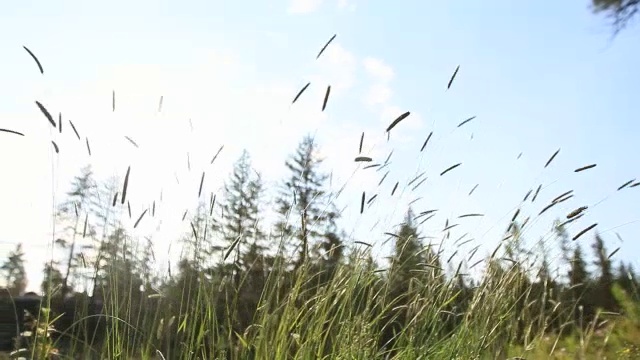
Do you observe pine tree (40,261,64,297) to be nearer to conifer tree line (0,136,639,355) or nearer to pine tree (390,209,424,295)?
conifer tree line (0,136,639,355)

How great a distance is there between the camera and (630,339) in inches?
161

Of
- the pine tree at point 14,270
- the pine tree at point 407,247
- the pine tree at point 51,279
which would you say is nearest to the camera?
the pine tree at point 51,279

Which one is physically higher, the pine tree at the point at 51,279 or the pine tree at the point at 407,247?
the pine tree at the point at 407,247

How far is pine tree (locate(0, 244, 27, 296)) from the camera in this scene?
2046 millimetres

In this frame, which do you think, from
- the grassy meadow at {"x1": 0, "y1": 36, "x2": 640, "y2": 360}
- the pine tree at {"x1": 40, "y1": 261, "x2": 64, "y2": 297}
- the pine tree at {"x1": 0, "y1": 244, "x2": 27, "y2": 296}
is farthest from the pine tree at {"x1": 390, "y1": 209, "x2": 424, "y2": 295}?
the pine tree at {"x1": 0, "y1": 244, "x2": 27, "y2": 296}

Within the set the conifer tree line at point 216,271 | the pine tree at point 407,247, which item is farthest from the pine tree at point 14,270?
the pine tree at point 407,247

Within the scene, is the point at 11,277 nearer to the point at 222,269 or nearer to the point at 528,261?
the point at 222,269

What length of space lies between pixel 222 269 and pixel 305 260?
273 millimetres

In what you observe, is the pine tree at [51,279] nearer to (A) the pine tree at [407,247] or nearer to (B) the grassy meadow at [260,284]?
(B) the grassy meadow at [260,284]

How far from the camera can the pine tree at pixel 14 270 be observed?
2046 millimetres

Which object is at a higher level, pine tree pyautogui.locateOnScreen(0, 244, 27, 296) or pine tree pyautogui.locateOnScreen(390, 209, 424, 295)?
pine tree pyautogui.locateOnScreen(390, 209, 424, 295)

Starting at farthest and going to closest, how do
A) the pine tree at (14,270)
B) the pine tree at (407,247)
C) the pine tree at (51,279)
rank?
the pine tree at (407,247), the pine tree at (14,270), the pine tree at (51,279)

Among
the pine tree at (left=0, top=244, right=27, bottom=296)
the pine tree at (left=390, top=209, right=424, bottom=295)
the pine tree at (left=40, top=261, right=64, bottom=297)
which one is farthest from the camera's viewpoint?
the pine tree at (left=390, top=209, right=424, bottom=295)

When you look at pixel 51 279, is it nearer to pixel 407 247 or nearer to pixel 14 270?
pixel 14 270
